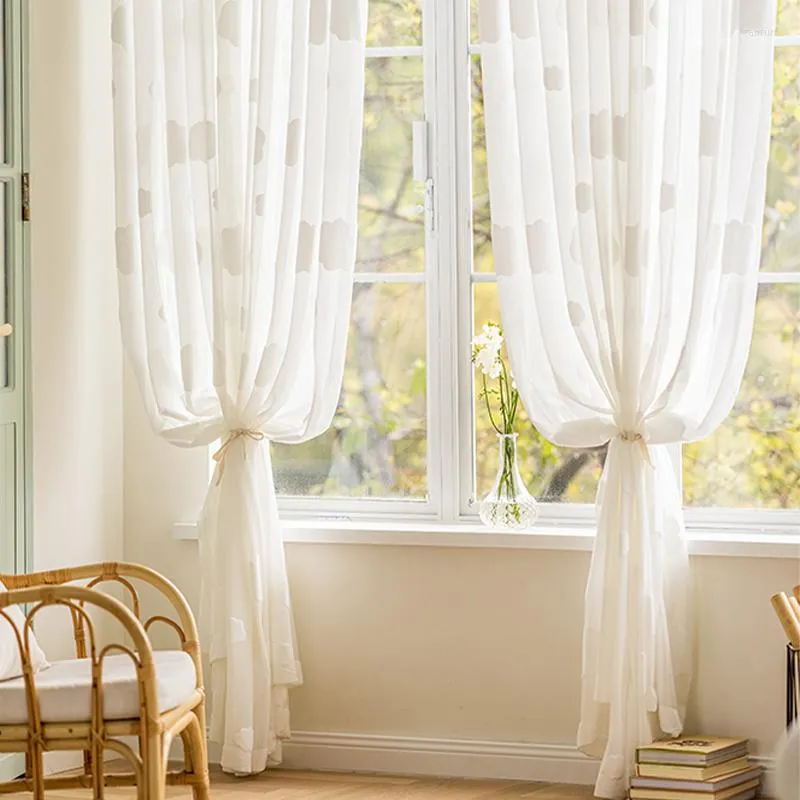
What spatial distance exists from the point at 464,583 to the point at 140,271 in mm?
1239

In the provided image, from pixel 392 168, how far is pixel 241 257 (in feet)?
1.79

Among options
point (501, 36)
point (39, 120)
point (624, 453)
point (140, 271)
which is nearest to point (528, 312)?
point (624, 453)

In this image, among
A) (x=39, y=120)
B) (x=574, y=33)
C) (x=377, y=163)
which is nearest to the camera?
(x=574, y=33)

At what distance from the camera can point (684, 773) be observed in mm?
3490

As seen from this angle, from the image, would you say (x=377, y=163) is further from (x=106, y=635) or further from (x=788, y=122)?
(x=106, y=635)

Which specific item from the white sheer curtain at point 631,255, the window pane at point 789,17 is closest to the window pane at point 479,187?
the white sheer curtain at point 631,255

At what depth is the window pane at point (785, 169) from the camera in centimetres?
376

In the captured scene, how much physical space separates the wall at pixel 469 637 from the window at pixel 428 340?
0.71 feet

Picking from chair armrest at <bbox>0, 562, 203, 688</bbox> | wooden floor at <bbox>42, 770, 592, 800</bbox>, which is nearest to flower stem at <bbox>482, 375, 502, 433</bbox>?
wooden floor at <bbox>42, 770, 592, 800</bbox>

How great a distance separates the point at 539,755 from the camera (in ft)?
12.7

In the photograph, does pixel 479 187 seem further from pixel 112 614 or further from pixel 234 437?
pixel 112 614

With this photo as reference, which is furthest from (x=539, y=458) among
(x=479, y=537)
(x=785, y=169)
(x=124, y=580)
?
(x=124, y=580)

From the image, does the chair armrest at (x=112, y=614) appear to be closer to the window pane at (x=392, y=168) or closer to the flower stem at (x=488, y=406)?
the flower stem at (x=488, y=406)

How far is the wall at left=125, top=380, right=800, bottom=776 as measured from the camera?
3697mm
